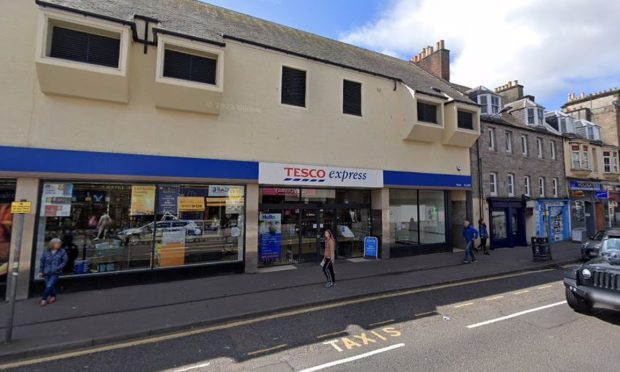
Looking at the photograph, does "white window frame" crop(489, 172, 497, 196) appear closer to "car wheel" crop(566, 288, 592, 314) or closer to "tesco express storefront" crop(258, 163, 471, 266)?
"tesco express storefront" crop(258, 163, 471, 266)

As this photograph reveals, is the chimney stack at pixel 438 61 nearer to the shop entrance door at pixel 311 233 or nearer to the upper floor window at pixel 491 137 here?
the upper floor window at pixel 491 137

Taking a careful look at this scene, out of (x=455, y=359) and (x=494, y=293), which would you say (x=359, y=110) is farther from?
(x=455, y=359)

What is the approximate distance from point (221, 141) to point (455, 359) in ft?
27.3

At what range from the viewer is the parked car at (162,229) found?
29.9 feet

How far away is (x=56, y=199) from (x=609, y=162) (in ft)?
103

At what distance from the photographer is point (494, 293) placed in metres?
8.23

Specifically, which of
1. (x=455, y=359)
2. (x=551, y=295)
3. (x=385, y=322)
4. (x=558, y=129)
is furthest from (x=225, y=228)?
(x=558, y=129)

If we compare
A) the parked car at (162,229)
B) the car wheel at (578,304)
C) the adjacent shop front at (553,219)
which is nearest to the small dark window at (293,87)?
the parked car at (162,229)

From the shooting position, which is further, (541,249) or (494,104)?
(494,104)

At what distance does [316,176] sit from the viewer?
1129 cm

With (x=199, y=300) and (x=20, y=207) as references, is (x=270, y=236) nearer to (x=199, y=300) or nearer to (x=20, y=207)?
(x=199, y=300)

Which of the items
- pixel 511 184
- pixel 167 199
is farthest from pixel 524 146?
pixel 167 199

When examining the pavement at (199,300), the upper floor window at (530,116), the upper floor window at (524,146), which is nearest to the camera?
the pavement at (199,300)

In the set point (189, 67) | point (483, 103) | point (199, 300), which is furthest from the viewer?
point (483, 103)
